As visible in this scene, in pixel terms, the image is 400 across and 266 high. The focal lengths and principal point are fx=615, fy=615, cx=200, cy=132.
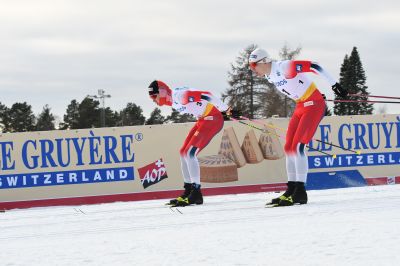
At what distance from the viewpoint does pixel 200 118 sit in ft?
28.5

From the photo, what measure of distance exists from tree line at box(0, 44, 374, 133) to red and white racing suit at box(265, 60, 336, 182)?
23546 millimetres

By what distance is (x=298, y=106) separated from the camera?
725 centimetres

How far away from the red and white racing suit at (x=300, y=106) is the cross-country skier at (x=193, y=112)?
51.6 inches

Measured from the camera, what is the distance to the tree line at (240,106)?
54.2 metres

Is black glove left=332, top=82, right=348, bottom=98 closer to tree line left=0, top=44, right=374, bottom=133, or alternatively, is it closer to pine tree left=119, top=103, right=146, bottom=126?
tree line left=0, top=44, right=374, bottom=133

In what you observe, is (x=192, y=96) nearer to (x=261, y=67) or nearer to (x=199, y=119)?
(x=199, y=119)

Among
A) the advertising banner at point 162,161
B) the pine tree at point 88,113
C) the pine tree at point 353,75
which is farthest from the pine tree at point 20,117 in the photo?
the advertising banner at point 162,161

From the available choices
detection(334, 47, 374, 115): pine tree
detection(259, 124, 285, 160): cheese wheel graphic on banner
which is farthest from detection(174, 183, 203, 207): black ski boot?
detection(334, 47, 374, 115): pine tree

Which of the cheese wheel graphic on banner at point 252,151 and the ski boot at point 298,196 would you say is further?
the cheese wheel graphic on banner at point 252,151

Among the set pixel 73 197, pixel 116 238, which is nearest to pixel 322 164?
pixel 73 197

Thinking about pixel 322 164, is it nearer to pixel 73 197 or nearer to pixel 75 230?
pixel 73 197

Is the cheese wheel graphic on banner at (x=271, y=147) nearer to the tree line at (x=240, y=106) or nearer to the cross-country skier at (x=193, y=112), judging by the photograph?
the cross-country skier at (x=193, y=112)

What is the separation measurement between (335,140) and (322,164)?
565 millimetres

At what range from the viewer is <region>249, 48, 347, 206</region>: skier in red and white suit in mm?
6977
